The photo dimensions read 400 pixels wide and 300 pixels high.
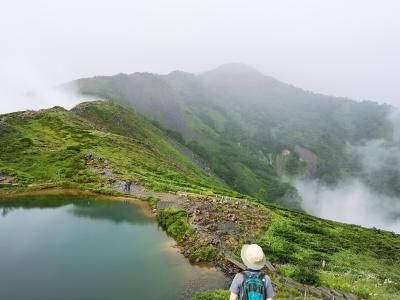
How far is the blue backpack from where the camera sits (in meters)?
11.9

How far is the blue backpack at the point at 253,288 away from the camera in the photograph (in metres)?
11.9

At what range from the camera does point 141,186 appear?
7175 cm

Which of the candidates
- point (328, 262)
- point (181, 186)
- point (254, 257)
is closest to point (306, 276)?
point (328, 262)

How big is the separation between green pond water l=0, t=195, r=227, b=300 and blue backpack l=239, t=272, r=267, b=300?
21.5m

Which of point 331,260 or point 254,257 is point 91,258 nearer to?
point 331,260

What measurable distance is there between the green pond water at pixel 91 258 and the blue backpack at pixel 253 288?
21475 mm

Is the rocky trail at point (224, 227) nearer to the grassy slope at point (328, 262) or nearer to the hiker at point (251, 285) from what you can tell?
the grassy slope at point (328, 262)

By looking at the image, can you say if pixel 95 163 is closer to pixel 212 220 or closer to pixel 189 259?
pixel 212 220

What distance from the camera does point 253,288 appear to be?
1186cm

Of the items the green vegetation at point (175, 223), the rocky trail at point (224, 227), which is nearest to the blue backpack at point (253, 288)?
the rocky trail at point (224, 227)

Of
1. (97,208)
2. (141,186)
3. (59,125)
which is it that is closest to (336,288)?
(97,208)

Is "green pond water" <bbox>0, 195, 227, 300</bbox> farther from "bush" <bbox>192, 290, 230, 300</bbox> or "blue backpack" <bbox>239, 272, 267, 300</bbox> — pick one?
"blue backpack" <bbox>239, 272, 267, 300</bbox>

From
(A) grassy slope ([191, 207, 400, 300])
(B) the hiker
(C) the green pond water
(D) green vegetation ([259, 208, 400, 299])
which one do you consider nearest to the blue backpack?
(B) the hiker

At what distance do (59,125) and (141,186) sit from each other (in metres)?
59.4
